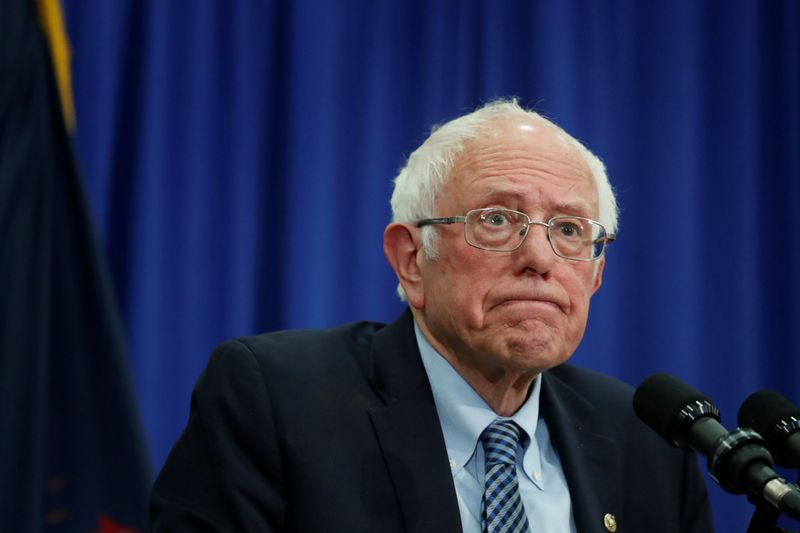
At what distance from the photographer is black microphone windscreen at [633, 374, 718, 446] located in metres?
1.37

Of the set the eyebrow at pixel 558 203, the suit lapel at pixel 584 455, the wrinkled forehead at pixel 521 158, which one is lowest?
the suit lapel at pixel 584 455

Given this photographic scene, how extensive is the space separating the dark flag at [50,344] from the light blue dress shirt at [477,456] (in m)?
0.95

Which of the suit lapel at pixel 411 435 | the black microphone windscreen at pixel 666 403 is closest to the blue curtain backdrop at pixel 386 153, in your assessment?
the suit lapel at pixel 411 435

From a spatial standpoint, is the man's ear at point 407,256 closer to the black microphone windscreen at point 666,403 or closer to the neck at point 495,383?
the neck at point 495,383

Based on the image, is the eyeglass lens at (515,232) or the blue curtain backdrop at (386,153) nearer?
the eyeglass lens at (515,232)

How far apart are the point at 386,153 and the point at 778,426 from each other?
228cm

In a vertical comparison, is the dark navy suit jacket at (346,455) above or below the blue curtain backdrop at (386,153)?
below

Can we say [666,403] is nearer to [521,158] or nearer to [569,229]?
[569,229]

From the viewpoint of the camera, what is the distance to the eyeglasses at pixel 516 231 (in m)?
1.92

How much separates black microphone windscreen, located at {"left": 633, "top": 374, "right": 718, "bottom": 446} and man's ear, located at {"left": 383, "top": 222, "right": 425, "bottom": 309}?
2.36ft

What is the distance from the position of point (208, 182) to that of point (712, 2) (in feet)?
7.67

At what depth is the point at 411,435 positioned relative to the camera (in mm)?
1858

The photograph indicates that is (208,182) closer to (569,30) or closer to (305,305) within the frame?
(305,305)

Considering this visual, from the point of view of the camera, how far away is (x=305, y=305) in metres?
3.20
